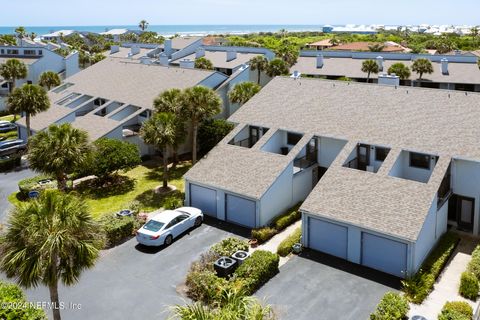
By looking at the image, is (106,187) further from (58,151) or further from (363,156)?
(363,156)

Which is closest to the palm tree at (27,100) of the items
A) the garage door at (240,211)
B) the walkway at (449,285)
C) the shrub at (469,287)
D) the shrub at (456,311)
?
the garage door at (240,211)

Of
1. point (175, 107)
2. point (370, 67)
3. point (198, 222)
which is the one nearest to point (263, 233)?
point (198, 222)

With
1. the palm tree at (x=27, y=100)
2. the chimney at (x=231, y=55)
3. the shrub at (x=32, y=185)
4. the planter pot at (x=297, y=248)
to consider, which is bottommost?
the planter pot at (x=297, y=248)

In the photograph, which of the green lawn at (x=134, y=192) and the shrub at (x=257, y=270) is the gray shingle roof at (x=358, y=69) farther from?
the shrub at (x=257, y=270)

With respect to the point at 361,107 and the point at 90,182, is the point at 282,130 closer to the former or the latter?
the point at 361,107

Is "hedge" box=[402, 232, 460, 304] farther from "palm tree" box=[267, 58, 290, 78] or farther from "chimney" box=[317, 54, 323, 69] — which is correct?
"chimney" box=[317, 54, 323, 69]

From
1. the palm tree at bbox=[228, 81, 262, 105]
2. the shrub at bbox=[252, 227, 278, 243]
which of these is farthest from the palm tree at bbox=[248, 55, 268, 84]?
the shrub at bbox=[252, 227, 278, 243]
